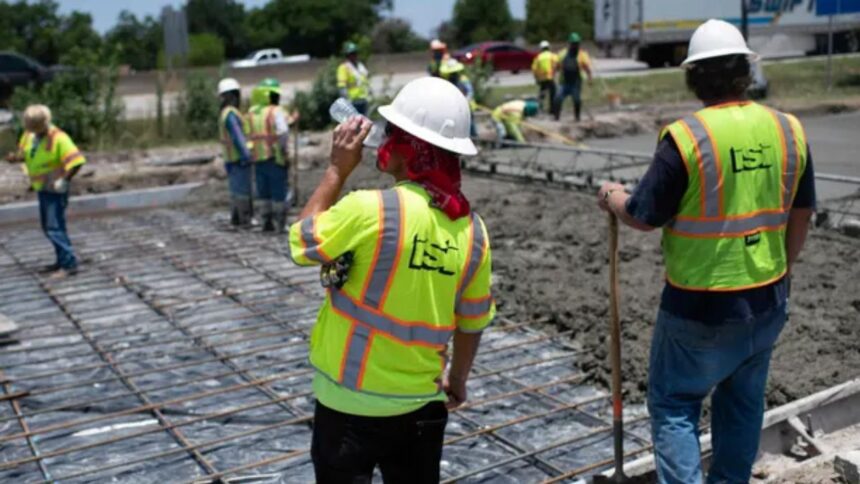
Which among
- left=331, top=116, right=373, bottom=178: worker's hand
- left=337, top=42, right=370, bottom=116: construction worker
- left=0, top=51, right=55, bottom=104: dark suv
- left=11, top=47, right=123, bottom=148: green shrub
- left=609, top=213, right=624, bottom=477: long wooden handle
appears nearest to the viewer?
left=331, top=116, right=373, bottom=178: worker's hand

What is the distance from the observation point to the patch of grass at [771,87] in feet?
65.1

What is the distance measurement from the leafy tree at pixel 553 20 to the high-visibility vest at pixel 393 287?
52595 mm

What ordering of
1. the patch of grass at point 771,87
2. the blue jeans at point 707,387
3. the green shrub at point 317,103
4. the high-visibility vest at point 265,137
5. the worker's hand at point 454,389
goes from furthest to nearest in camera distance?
1. the patch of grass at point 771,87
2. the green shrub at point 317,103
3. the high-visibility vest at point 265,137
4. the blue jeans at point 707,387
5. the worker's hand at point 454,389

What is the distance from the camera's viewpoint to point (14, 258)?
9.12 metres

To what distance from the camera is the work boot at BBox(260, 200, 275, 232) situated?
9.74 m

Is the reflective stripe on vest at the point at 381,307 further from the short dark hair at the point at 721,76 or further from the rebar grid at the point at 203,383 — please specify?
the rebar grid at the point at 203,383

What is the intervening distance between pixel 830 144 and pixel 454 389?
12340mm

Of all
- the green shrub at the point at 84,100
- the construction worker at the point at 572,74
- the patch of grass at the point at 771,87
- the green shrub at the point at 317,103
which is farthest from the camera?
the patch of grass at the point at 771,87

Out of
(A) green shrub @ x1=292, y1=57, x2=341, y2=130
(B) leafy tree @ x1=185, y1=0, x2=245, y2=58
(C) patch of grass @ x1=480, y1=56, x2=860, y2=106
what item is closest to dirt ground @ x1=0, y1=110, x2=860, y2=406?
(A) green shrub @ x1=292, y1=57, x2=341, y2=130

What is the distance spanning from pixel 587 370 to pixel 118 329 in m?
3.24


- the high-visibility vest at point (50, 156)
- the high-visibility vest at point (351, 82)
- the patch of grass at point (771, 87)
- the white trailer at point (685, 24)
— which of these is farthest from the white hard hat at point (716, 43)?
the white trailer at point (685, 24)

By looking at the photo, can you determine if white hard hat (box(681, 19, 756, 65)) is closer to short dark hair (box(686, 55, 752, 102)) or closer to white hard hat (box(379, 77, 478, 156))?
short dark hair (box(686, 55, 752, 102))

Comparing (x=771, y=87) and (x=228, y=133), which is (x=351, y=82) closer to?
(x=228, y=133)

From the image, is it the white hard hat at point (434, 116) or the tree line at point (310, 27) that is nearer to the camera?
the white hard hat at point (434, 116)
